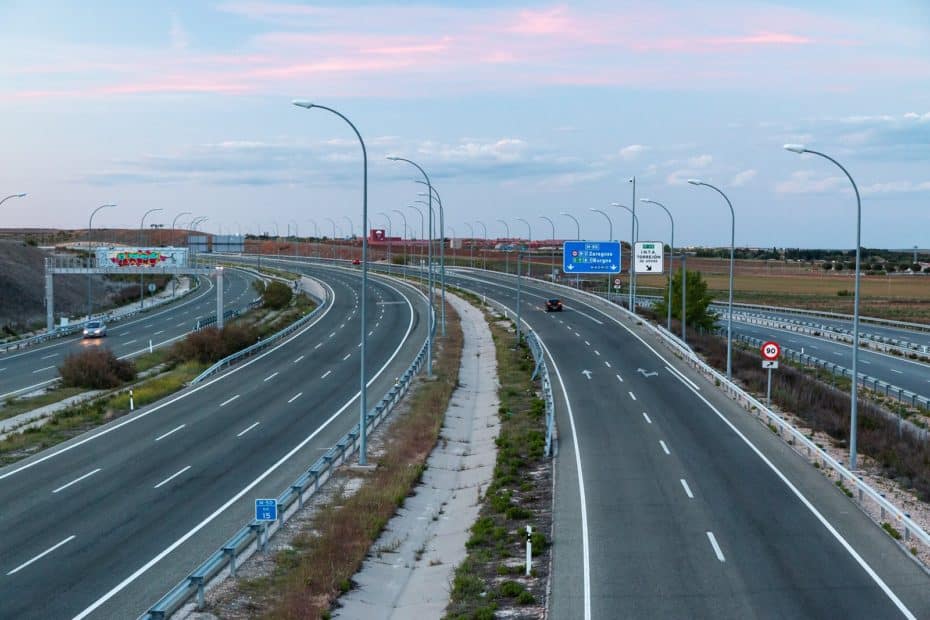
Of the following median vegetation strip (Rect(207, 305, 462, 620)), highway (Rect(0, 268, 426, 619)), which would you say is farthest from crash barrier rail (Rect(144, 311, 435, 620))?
highway (Rect(0, 268, 426, 619))

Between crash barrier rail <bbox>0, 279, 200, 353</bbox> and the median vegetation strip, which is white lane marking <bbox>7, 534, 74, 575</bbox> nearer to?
the median vegetation strip

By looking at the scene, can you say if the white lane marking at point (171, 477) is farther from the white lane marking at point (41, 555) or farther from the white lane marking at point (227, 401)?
the white lane marking at point (227, 401)

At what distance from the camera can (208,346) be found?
53500 millimetres

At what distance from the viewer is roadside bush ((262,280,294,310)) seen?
297 ft

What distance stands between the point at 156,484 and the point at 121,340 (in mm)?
41739

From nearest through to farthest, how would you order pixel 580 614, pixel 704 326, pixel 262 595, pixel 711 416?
pixel 580 614 → pixel 262 595 → pixel 711 416 → pixel 704 326

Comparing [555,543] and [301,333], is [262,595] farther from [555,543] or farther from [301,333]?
[301,333]

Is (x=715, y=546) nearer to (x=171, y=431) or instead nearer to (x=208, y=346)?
(x=171, y=431)

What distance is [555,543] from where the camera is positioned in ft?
64.8

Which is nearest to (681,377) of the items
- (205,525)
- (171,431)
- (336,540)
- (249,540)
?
(171,431)

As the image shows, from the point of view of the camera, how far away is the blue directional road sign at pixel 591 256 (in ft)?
226

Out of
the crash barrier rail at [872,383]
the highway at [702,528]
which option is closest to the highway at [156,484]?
the highway at [702,528]

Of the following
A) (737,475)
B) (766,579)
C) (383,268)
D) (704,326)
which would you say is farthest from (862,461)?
(383,268)

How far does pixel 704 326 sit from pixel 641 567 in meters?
63.1
